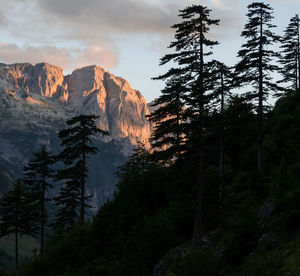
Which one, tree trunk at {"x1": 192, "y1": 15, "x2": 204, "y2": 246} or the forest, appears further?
tree trunk at {"x1": 192, "y1": 15, "x2": 204, "y2": 246}

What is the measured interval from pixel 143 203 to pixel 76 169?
34.9ft

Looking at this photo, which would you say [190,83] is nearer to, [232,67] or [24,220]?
[232,67]

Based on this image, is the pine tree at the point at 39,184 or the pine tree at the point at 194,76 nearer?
the pine tree at the point at 194,76

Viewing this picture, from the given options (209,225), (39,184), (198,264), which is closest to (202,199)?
(209,225)

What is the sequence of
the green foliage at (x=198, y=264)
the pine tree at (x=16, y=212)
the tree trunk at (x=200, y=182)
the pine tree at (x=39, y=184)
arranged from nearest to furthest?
the green foliage at (x=198, y=264) → the tree trunk at (x=200, y=182) → the pine tree at (x=39, y=184) → the pine tree at (x=16, y=212)

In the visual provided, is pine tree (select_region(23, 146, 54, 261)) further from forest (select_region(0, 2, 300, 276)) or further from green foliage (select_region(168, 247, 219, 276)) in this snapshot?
green foliage (select_region(168, 247, 219, 276))

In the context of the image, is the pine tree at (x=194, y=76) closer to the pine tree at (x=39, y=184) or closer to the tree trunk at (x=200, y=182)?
the tree trunk at (x=200, y=182)

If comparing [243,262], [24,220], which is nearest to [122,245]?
[243,262]

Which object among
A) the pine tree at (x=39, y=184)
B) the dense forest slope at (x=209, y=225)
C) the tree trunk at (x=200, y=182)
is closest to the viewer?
the dense forest slope at (x=209, y=225)

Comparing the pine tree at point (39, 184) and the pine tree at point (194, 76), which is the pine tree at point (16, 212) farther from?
the pine tree at point (194, 76)

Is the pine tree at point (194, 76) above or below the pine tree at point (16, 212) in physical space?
above

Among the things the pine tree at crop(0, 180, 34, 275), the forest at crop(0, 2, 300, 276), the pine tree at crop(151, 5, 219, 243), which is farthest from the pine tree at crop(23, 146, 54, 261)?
the pine tree at crop(151, 5, 219, 243)

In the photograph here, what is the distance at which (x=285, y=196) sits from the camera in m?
15.3

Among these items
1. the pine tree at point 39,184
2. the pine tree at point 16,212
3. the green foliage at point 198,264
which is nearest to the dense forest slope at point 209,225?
the green foliage at point 198,264
